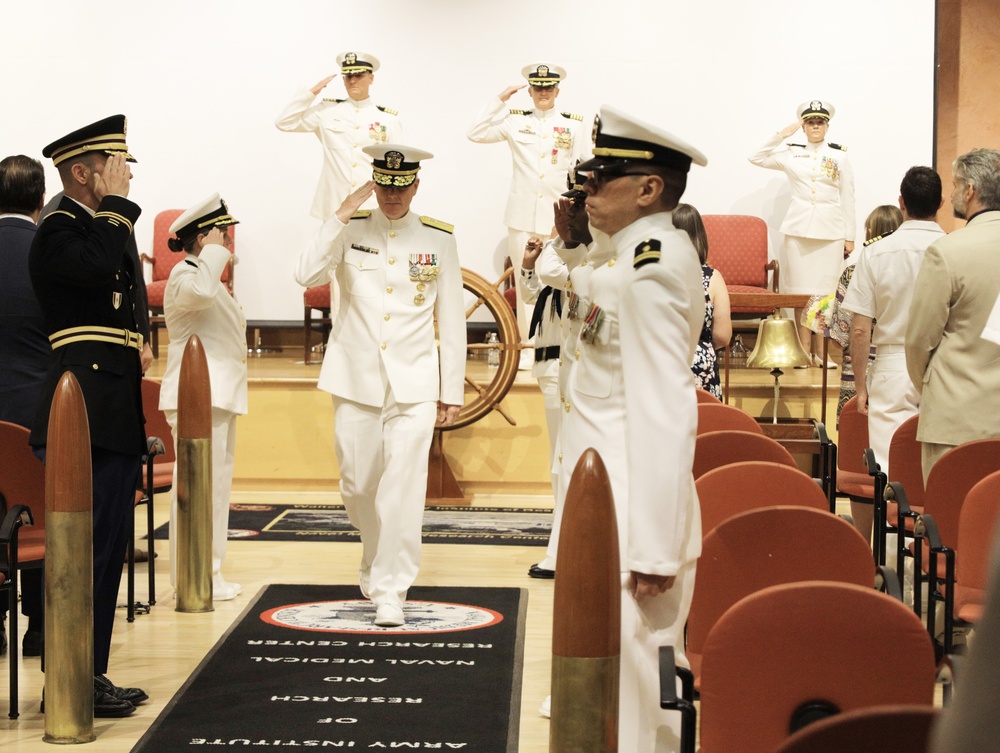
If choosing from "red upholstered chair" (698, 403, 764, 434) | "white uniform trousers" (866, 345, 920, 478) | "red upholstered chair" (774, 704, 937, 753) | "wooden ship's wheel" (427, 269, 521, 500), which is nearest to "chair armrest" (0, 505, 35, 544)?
"red upholstered chair" (698, 403, 764, 434)

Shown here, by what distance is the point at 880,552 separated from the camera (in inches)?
165

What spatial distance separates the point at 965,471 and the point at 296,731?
1.97 meters

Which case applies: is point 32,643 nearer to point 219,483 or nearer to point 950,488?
point 219,483

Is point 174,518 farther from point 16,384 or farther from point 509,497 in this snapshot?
point 509,497

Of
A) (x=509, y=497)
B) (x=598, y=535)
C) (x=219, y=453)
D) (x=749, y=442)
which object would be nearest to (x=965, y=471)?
(x=749, y=442)

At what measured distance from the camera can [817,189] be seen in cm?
984

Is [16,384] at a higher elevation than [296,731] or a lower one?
higher

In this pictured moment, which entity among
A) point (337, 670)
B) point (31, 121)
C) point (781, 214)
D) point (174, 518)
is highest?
point (31, 121)

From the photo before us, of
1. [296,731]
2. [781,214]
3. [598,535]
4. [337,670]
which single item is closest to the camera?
[598,535]

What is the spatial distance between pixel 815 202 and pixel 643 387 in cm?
795

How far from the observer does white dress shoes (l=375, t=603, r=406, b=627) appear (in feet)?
15.1

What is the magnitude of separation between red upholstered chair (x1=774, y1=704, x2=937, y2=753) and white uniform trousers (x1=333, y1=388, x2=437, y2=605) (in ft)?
10.5

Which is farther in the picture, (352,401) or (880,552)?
(352,401)

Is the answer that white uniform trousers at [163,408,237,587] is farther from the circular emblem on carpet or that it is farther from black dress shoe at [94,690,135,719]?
black dress shoe at [94,690,135,719]
